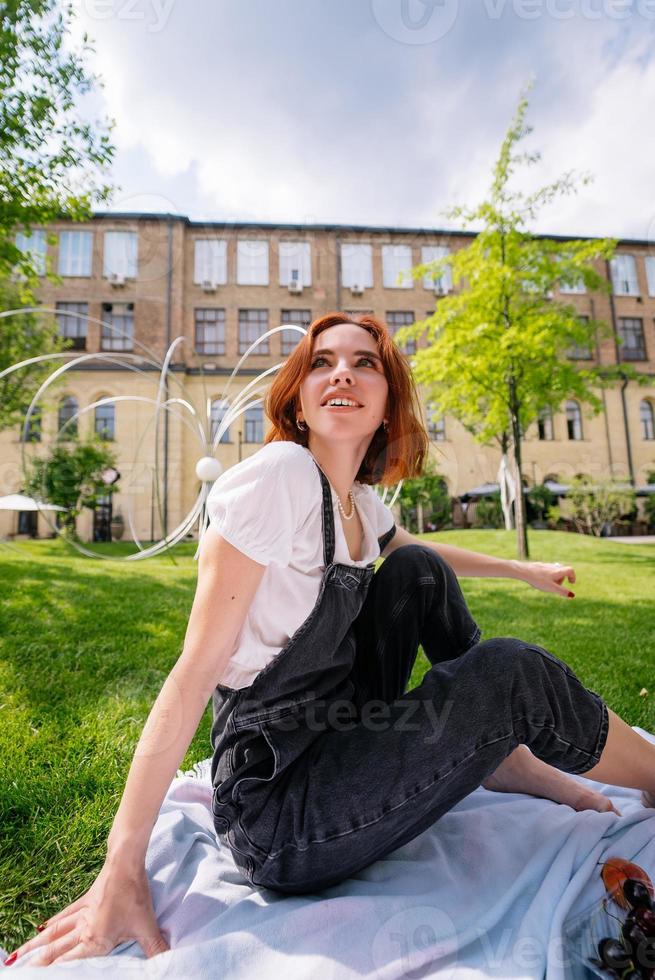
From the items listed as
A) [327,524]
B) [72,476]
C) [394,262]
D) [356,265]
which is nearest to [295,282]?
[356,265]

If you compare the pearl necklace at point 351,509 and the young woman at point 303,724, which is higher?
the pearl necklace at point 351,509

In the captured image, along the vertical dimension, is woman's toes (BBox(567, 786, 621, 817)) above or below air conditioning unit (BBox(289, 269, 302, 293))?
below

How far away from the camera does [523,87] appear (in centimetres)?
873

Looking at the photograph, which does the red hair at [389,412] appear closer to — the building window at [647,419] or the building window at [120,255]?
the building window at [120,255]

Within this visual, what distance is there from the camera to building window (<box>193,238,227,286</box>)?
2088 cm

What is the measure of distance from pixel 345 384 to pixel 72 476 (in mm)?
15108

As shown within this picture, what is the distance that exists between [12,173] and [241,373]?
16385mm

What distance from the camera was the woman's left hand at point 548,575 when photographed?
5.07ft

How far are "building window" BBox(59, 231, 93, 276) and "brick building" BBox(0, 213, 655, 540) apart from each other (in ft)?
0.12

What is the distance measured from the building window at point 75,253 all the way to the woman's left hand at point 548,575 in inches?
900

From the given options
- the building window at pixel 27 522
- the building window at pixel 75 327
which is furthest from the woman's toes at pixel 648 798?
the building window at pixel 75 327

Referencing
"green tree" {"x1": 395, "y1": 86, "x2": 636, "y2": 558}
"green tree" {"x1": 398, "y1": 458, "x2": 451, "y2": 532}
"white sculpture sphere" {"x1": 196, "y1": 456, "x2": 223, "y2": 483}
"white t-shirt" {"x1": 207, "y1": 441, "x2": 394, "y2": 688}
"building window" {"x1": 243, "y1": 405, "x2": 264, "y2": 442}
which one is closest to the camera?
"white t-shirt" {"x1": 207, "y1": 441, "x2": 394, "y2": 688}
